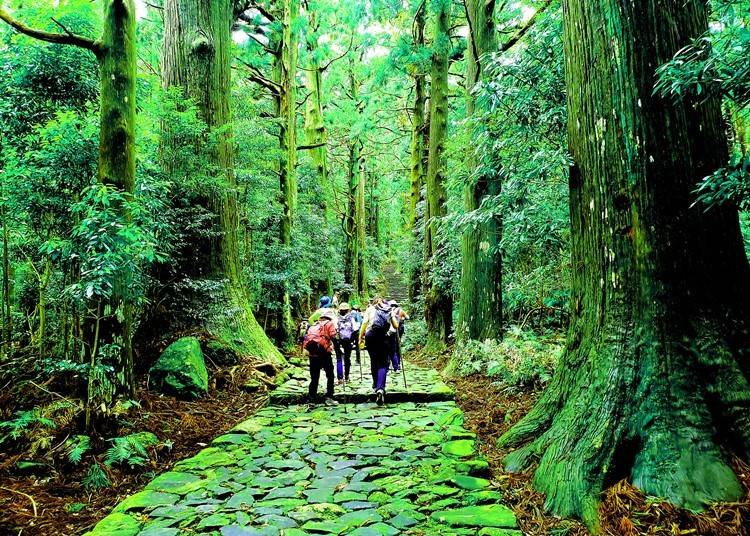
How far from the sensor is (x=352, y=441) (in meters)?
5.60

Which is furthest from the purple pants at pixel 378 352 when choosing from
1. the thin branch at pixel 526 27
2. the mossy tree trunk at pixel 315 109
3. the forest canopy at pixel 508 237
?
the mossy tree trunk at pixel 315 109

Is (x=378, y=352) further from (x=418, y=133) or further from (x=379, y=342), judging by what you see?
(x=418, y=133)

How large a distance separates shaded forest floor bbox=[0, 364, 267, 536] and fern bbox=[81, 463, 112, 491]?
0.04m

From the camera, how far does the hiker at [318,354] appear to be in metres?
7.71

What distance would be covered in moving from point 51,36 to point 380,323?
19.7 ft

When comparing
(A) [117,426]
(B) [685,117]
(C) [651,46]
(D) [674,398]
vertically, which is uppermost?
(C) [651,46]

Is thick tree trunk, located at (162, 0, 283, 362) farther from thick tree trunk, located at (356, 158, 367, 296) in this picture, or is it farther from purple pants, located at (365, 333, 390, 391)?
thick tree trunk, located at (356, 158, 367, 296)

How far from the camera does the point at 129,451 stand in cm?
462

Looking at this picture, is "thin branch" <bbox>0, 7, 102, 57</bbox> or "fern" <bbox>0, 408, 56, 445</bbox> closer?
"fern" <bbox>0, 408, 56, 445</bbox>

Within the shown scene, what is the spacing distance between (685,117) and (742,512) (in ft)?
9.27

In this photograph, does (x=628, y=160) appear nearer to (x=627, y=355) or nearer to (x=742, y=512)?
(x=627, y=355)

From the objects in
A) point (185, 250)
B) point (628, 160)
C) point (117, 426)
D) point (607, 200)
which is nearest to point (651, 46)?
point (628, 160)

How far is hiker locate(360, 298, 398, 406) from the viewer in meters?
7.92

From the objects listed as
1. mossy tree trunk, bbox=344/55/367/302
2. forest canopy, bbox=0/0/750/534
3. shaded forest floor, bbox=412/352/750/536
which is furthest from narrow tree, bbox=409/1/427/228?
shaded forest floor, bbox=412/352/750/536
